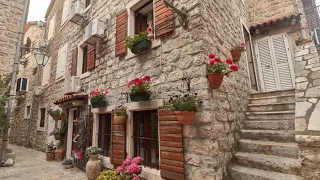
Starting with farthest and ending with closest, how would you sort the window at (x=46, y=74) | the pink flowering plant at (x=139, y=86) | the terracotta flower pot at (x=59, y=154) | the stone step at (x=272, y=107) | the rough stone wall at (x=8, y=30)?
the window at (x=46, y=74) < the rough stone wall at (x=8, y=30) < the terracotta flower pot at (x=59, y=154) < the stone step at (x=272, y=107) < the pink flowering plant at (x=139, y=86)

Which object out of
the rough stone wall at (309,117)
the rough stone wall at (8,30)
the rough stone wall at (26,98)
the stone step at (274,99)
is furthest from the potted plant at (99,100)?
the rough stone wall at (26,98)

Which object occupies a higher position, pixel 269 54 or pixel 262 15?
pixel 262 15

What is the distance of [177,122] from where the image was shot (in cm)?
331

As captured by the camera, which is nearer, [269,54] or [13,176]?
[13,176]

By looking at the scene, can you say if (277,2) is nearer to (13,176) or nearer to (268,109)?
(268,109)

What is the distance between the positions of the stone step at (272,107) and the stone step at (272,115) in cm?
24

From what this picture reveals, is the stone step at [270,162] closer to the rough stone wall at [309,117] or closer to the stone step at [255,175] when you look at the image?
the stone step at [255,175]

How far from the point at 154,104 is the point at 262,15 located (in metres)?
7.07

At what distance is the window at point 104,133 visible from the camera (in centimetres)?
518

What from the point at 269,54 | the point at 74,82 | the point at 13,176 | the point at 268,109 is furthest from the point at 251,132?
the point at 13,176

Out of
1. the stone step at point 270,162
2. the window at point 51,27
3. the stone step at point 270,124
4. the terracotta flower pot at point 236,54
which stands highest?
the window at point 51,27

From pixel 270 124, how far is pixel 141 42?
3.40 m

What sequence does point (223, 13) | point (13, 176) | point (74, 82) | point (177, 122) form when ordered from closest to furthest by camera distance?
point (177, 122) → point (223, 13) → point (13, 176) → point (74, 82)

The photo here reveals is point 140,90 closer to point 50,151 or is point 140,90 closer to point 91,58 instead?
point 91,58
